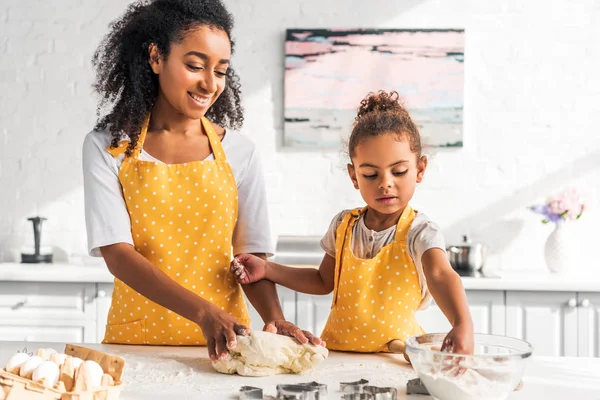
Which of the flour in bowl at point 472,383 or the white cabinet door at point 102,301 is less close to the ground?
Result: the flour in bowl at point 472,383

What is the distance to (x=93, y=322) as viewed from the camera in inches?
120

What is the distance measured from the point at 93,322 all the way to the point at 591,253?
2.24 m

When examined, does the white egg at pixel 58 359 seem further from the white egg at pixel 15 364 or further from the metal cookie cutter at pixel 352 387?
the metal cookie cutter at pixel 352 387

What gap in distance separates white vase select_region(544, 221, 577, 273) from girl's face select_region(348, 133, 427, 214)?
1.95 meters

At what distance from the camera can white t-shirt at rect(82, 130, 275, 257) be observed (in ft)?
4.84

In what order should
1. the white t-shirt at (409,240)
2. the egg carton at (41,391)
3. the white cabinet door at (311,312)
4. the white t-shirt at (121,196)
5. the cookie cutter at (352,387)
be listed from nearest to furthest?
1. the egg carton at (41,391)
2. the cookie cutter at (352,387)
3. the white t-shirt at (409,240)
4. the white t-shirt at (121,196)
5. the white cabinet door at (311,312)

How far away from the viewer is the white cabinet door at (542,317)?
291cm

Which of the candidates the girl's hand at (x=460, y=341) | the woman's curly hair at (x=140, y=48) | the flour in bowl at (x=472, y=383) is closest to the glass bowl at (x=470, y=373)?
the flour in bowl at (x=472, y=383)

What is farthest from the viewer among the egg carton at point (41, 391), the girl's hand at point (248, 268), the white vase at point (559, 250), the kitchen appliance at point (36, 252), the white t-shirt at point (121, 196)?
the kitchen appliance at point (36, 252)

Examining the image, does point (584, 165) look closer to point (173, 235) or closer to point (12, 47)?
point (173, 235)

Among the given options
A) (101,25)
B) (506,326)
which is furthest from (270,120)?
(506,326)

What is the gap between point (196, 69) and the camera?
4.91ft

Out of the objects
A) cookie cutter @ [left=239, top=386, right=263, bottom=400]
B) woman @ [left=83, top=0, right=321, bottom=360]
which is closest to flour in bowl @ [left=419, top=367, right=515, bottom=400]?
cookie cutter @ [left=239, top=386, right=263, bottom=400]

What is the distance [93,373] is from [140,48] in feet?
2.71
